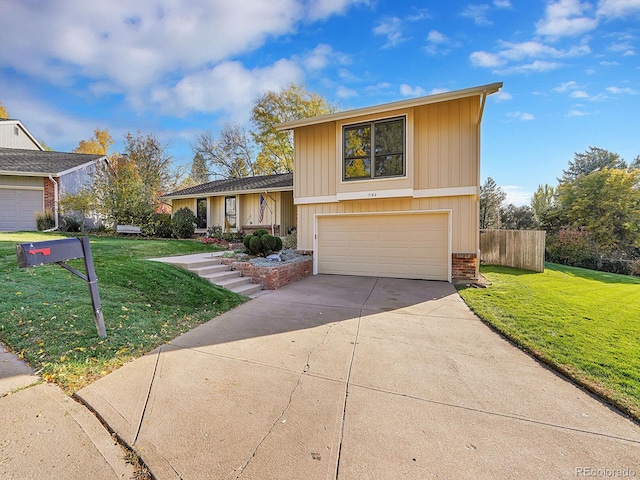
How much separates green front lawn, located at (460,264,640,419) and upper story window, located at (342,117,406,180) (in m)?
4.14

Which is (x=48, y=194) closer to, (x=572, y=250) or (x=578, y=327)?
(x=578, y=327)

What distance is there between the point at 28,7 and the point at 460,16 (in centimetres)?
1151

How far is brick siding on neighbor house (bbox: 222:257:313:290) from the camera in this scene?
723 centimetres

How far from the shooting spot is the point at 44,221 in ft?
46.3

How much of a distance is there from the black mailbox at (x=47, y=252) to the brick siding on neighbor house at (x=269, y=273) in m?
4.20

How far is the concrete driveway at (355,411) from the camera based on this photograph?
184 centimetres

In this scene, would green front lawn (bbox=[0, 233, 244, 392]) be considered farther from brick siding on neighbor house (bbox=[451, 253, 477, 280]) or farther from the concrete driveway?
brick siding on neighbor house (bbox=[451, 253, 477, 280])

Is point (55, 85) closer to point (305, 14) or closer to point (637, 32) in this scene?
point (305, 14)

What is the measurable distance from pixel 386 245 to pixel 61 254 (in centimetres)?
773

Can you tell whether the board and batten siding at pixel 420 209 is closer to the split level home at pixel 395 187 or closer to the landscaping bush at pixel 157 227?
the split level home at pixel 395 187

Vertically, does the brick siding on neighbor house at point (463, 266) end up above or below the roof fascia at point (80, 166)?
below

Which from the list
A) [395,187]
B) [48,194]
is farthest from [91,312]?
[48,194]

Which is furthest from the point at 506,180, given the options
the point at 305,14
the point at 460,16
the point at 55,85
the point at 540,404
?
the point at 55,85

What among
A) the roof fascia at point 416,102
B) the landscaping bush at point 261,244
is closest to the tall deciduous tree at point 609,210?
the roof fascia at point 416,102
